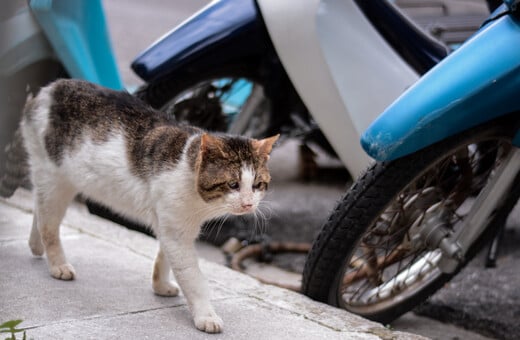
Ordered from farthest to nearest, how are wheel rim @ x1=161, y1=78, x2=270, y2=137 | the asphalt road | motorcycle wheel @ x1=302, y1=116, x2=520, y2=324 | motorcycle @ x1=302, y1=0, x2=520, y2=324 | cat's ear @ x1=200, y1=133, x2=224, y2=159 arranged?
wheel rim @ x1=161, y1=78, x2=270, y2=137
the asphalt road
motorcycle wheel @ x1=302, y1=116, x2=520, y2=324
motorcycle @ x1=302, y1=0, x2=520, y2=324
cat's ear @ x1=200, y1=133, x2=224, y2=159

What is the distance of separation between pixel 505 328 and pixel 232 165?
4.70ft

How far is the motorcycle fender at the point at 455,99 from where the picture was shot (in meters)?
2.26

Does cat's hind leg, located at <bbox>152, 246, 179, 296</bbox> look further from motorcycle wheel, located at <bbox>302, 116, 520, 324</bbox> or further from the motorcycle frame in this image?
the motorcycle frame

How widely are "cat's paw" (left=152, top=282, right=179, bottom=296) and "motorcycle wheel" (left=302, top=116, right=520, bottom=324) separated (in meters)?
0.46

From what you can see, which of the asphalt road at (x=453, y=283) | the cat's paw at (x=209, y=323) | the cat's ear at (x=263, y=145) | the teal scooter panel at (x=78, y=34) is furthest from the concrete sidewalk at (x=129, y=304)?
the teal scooter panel at (x=78, y=34)

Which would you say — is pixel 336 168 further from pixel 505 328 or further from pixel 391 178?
pixel 391 178

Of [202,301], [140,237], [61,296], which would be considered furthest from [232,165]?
[140,237]

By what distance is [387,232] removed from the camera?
2.73m

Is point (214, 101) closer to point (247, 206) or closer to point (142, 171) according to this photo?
point (142, 171)

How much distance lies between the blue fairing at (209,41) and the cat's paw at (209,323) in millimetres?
1248

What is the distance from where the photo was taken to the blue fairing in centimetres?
311

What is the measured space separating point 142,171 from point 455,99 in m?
1.00

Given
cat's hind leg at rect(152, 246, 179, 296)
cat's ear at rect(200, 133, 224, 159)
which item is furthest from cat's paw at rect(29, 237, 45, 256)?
cat's ear at rect(200, 133, 224, 159)

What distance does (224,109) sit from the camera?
4.03 m
